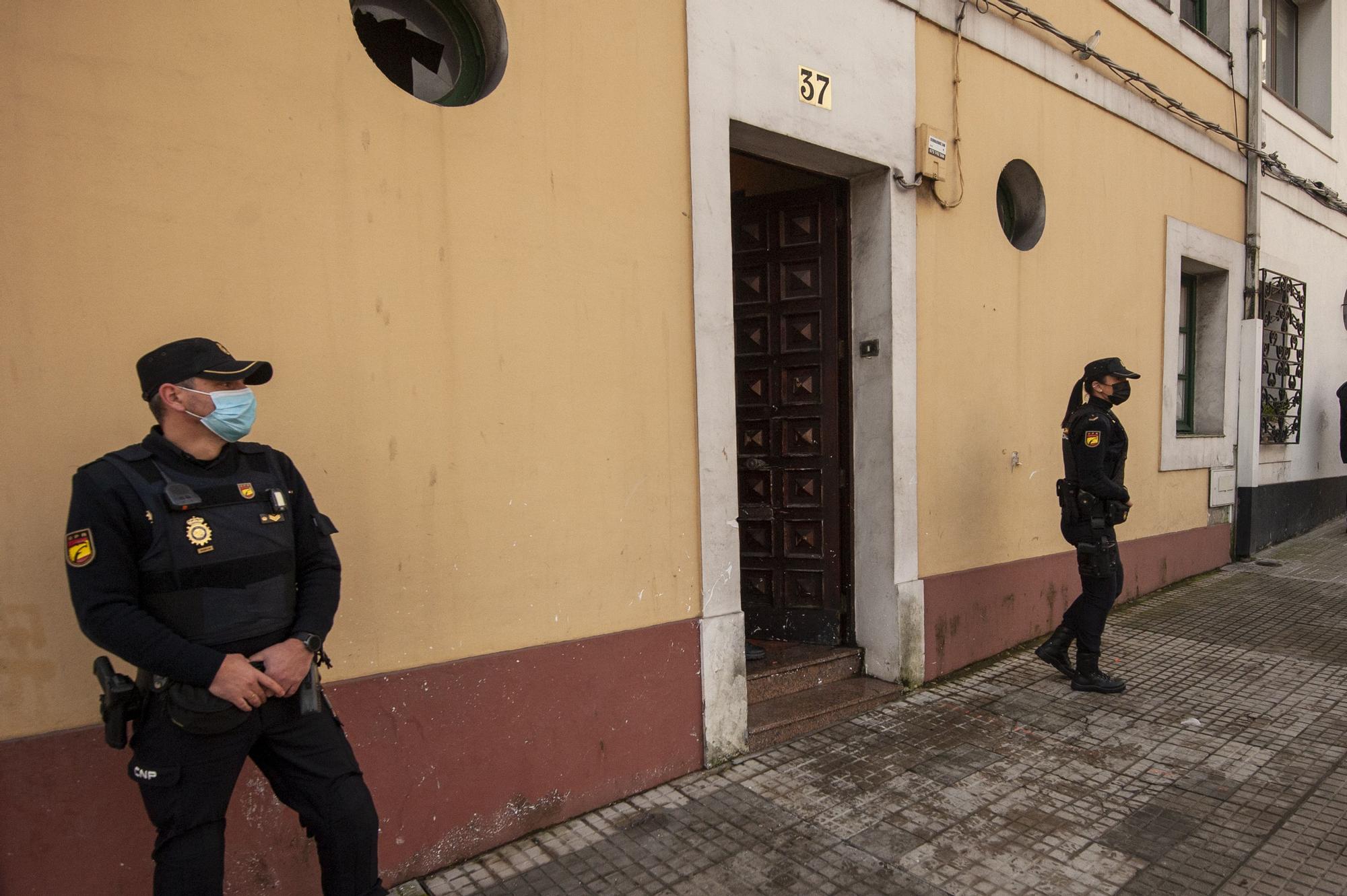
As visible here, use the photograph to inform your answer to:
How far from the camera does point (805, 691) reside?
15.5 ft

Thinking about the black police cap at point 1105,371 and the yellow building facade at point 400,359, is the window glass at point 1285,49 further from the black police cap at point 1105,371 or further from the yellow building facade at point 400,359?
the yellow building facade at point 400,359

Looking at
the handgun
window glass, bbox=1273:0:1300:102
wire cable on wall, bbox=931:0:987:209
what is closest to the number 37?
wire cable on wall, bbox=931:0:987:209

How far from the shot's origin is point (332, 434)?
2869 mm

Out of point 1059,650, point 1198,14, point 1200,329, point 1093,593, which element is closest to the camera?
point 1093,593

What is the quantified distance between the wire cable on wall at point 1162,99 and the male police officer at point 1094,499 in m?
1.94

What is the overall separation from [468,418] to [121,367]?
44.9 inches

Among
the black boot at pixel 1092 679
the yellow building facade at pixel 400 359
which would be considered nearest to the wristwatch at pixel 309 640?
the yellow building facade at pixel 400 359

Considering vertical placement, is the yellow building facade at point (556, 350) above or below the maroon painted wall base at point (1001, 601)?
above

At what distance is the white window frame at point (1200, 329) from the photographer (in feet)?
24.3

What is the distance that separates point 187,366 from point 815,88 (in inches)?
139

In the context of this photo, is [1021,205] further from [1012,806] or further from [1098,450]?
[1012,806]

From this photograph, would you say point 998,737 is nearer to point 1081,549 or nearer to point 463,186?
point 1081,549

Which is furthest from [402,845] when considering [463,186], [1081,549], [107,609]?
[1081,549]

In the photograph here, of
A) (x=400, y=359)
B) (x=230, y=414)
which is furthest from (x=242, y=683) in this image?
(x=400, y=359)
